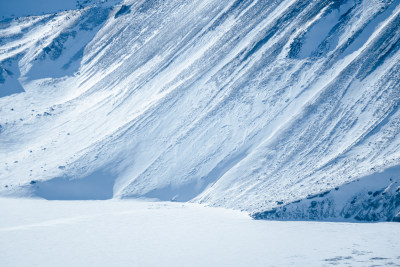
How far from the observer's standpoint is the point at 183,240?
2155cm

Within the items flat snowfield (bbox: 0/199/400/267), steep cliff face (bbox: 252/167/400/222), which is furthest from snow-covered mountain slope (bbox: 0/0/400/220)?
flat snowfield (bbox: 0/199/400/267)

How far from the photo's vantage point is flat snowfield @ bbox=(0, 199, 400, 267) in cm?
1861

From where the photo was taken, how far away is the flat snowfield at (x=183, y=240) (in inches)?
733

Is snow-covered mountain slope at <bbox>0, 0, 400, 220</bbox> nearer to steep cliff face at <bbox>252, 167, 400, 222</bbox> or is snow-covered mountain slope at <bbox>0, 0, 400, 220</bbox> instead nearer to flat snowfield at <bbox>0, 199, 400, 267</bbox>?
steep cliff face at <bbox>252, 167, 400, 222</bbox>

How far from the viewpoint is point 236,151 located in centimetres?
3100

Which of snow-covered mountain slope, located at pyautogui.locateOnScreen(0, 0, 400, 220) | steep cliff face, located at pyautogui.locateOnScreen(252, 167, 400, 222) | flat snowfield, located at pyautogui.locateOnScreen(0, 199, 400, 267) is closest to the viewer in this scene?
flat snowfield, located at pyautogui.locateOnScreen(0, 199, 400, 267)

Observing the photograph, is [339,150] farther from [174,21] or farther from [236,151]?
[174,21]

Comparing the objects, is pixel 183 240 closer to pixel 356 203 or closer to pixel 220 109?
pixel 356 203

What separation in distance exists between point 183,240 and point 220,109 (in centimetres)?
1473

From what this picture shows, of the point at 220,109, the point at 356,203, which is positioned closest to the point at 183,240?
the point at 356,203

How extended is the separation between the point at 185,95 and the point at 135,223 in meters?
14.6

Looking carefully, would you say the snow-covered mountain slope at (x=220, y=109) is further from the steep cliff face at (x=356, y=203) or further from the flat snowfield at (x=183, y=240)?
the flat snowfield at (x=183, y=240)

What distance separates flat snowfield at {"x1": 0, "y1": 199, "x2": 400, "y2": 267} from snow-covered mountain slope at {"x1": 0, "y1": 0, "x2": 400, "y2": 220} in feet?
9.74

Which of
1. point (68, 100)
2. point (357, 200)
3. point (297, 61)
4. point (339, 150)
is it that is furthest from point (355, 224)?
point (68, 100)
